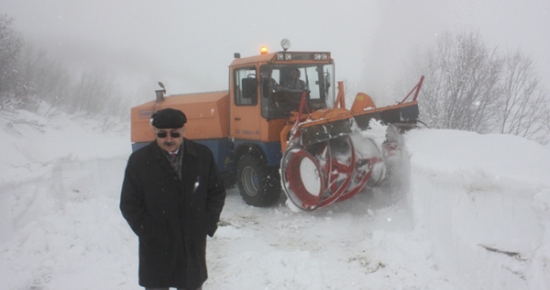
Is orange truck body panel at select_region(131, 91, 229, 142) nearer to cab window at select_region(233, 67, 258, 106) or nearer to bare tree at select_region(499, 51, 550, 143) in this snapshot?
cab window at select_region(233, 67, 258, 106)

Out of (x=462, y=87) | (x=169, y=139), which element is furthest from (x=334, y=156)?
(x=462, y=87)

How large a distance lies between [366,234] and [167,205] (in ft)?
10.3

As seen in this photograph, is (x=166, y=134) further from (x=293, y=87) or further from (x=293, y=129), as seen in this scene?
(x=293, y=87)

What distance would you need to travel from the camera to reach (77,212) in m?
5.36

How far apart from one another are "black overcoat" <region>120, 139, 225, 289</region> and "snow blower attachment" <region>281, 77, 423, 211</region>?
2853 mm

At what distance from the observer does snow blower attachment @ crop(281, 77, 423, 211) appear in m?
5.55

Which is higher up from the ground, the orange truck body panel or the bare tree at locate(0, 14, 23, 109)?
the bare tree at locate(0, 14, 23, 109)

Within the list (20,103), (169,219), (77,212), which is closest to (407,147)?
(169,219)

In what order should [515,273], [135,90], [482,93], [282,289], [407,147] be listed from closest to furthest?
[515,273], [282,289], [407,147], [482,93], [135,90]

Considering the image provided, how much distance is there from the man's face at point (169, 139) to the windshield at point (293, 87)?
12.8 ft

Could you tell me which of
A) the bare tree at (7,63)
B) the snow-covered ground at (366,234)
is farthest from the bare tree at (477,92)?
the bare tree at (7,63)

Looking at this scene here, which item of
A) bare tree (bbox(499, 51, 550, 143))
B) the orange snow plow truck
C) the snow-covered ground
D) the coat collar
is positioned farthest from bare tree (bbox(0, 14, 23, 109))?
bare tree (bbox(499, 51, 550, 143))

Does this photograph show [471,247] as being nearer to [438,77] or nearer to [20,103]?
[438,77]

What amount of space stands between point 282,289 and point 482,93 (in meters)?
18.9
